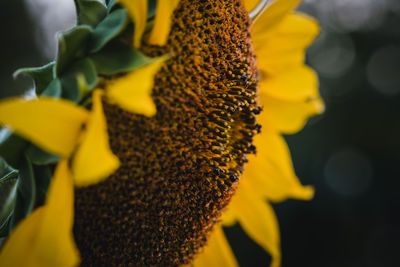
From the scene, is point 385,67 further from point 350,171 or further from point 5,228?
point 5,228

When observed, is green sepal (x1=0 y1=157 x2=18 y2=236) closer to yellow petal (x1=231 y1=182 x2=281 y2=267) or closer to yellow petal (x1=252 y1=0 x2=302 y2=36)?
yellow petal (x1=231 y1=182 x2=281 y2=267)

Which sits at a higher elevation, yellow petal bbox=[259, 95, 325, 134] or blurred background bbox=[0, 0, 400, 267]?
yellow petal bbox=[259, 95, 325, 134]

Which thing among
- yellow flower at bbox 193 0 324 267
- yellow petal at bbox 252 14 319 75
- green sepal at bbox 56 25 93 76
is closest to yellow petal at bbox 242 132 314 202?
yellow flower at bbox 193 0 324 267

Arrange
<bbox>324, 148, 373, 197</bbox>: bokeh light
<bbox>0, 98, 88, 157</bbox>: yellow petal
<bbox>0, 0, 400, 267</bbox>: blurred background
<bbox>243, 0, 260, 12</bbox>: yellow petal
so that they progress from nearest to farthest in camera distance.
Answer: <bbox>0, 98, 88, 157</bbox>: yellow petal → <bbox>243, 0, 260, 12</bbox>: yellow petal → <bbox>0, 0, 400, 267</bbox>: blurred background → <bbox>324, 148, 373, 197</bbox>: bokeh light

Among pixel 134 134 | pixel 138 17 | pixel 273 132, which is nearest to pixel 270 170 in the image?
pixel 273 132

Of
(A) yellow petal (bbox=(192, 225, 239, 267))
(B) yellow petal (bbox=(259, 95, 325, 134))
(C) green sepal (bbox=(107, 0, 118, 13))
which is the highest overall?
(C) green sepal (bbox=(107, 0, 118, 13))

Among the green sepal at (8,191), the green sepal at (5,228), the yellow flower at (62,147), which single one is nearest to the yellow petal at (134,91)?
the yellow flower at (62,147)

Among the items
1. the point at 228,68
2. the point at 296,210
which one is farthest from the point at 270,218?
the point at 296,210
